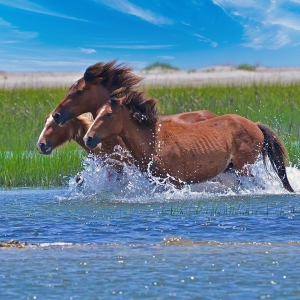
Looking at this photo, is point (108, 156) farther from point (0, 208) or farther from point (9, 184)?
point (9, 184)

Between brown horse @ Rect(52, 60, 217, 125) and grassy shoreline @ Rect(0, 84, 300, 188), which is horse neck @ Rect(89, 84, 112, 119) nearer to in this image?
brown horse @ Rect(52, 60, 217, 125)

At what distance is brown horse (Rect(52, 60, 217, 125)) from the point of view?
34.4ft

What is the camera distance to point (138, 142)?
10070mm

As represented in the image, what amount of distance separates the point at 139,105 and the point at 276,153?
6.06 feet

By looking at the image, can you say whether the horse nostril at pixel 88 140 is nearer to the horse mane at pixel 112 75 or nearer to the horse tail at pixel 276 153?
the horse mane at pixel 112 75

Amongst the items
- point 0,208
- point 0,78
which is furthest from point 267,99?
point 0,78

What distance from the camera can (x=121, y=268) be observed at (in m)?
6.00

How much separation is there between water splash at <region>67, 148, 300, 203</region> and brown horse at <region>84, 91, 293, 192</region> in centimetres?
12

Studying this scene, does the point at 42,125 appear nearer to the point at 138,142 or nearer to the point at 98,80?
the point at 98,80

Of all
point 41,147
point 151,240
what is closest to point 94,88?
point 41,147

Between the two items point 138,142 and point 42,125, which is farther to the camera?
point 42,125

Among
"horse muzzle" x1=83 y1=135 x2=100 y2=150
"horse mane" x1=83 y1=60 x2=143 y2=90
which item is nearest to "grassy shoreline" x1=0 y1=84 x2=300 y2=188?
"horse mane" x1=83 y1=60 x2=143 y2=90

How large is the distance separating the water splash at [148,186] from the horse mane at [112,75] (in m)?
0.83

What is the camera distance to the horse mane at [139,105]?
10.1 m
